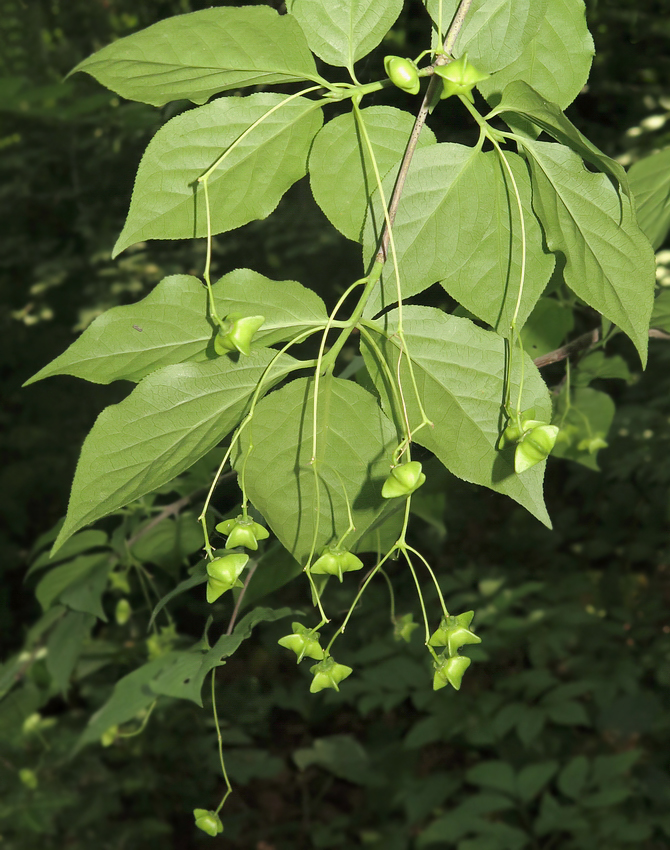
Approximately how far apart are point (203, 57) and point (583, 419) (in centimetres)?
60

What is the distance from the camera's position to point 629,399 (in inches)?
82.0

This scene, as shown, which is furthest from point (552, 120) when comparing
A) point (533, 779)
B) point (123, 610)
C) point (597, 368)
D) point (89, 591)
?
point (533, 779)

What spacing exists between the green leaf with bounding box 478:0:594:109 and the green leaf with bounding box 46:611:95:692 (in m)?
0.71

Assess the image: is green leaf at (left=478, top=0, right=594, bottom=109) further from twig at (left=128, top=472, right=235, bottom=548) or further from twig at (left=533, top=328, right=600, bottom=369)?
twig at (left=128, top=472, right=235, bottom=548)

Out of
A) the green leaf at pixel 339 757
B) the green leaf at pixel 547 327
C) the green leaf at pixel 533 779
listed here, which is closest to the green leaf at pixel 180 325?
the green leaf at pixel 547 327

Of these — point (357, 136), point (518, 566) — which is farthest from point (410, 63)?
point (518, 566)

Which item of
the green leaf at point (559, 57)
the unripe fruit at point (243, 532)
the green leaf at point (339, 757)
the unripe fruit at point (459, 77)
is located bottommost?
Result: the green leaf at point (339, 757)

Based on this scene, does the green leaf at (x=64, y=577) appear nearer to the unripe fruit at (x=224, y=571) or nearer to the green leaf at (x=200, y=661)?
the green leaf at (x=200, y=661)

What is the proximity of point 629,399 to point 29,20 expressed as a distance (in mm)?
2123

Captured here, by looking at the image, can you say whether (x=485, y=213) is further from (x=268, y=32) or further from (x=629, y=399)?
(x=629, y=399)

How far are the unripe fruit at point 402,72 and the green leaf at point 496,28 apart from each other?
6 cm

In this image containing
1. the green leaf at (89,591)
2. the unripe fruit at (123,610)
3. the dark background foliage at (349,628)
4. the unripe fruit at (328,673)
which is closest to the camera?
the unripe fruit at (328,673)

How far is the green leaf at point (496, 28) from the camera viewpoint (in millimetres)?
333

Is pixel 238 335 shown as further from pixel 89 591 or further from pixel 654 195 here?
pixel 89 591
